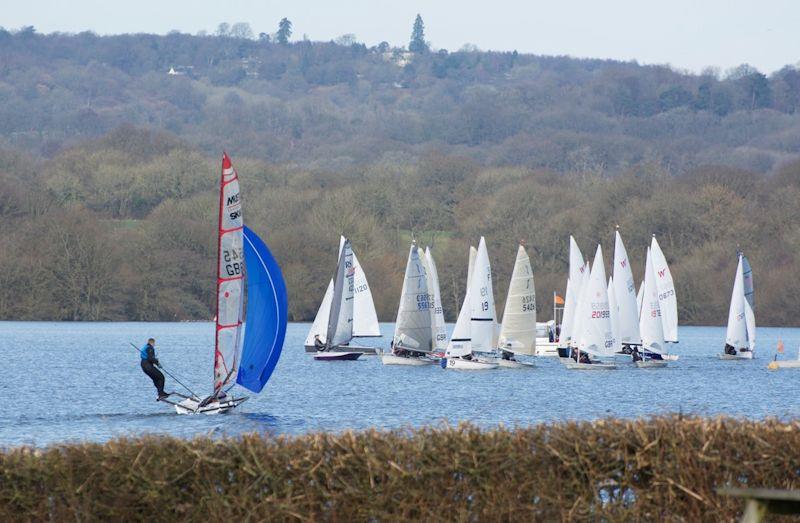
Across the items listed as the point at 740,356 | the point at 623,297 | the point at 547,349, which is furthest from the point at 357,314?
the point at 740,356

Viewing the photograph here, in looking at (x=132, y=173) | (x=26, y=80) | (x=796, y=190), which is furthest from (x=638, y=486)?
(x=26, y=80)

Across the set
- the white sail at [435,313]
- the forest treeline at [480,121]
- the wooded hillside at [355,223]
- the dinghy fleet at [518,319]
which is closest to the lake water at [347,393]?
the dinghy fleet at [518,319]

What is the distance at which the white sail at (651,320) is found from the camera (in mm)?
52875

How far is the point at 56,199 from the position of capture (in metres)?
90.5

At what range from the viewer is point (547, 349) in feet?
198

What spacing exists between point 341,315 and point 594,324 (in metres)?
10.8

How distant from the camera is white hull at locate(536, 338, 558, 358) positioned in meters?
59.7

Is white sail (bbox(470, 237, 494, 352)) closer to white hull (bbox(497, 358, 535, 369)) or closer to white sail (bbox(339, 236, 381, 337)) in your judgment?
white hull (bbox(497, 358, 535, 369))

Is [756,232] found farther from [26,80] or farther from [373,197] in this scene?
[26,80]

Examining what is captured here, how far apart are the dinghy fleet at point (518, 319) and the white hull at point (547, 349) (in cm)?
5

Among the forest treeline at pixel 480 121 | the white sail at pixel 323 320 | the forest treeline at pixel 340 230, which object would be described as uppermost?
the forest treeline at pixel 480 121

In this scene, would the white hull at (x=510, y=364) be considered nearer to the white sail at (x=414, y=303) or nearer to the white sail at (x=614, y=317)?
the white sail at (x=414, y=303)

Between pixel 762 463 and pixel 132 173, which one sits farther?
pixel 132 173

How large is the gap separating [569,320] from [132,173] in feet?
165
